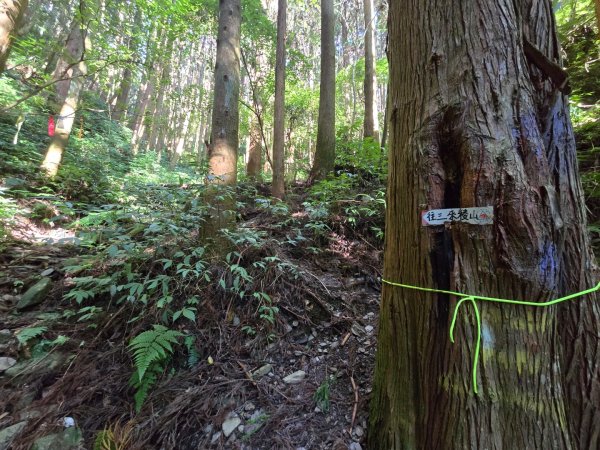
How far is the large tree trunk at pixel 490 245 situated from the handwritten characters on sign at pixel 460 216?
0.09 feet

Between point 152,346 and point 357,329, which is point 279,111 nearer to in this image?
point 357,329

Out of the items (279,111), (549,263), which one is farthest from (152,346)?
(279,111)

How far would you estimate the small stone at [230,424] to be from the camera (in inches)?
77.6

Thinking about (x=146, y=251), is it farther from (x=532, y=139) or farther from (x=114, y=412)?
(x=532, y=139)

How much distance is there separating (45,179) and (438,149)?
8.18 m

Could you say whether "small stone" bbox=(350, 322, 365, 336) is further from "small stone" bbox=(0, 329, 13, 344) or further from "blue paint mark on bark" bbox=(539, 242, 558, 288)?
"small stone" bbox=(0, 329, 13, 344)

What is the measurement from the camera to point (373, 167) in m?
6.23

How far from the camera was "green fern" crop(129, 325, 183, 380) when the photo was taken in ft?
7.02

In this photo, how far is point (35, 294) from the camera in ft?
10.0

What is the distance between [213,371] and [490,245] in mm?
2186

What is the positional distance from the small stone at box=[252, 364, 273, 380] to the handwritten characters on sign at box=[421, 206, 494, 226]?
1.75 metres

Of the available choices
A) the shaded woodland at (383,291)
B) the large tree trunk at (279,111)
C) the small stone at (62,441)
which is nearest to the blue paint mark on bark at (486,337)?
the shaded woodland at (383,291)

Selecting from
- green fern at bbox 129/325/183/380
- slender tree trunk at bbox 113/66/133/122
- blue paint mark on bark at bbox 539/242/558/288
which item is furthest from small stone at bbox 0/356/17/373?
slender tree trunk at bbox 113/66/133/122

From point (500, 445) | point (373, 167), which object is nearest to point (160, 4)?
point (373, 167)
